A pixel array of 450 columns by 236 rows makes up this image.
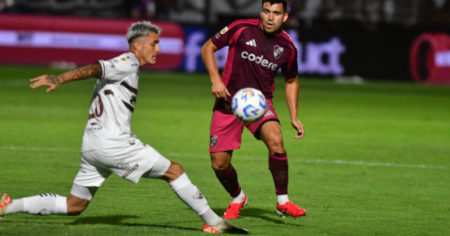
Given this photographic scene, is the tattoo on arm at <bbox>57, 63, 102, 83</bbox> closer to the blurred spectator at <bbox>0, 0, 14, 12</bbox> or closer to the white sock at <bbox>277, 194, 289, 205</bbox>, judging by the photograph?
the white sock at <bbox>277, 194, 289, 205</bbox>

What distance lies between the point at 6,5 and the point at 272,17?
2277cm

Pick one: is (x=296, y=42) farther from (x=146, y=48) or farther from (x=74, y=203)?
(x=74, y=203)

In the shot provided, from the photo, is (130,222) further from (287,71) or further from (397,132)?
(397,132)

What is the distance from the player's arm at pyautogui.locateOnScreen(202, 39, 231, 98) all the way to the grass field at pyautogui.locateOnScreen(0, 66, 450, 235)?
3.67 ft

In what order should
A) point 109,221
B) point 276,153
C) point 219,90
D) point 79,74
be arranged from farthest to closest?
1. point 276,153
2. point 109,221
3. point 219,90
4. point 79,74

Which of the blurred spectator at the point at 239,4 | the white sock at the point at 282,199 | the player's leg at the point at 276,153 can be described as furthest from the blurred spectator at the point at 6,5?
the white sock at the point at 282,199

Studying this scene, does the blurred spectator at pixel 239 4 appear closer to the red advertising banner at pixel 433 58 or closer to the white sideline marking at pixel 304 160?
the red advertising banner at pixel 433 58

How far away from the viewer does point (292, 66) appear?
7.90 metres

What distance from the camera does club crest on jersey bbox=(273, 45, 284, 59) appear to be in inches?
304

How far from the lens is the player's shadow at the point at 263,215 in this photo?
24.8 feet

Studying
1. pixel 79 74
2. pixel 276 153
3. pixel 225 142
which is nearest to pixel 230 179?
pixel 225 142

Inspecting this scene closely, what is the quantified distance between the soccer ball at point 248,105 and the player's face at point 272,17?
0.70 m

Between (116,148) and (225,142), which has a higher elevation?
(116,148)

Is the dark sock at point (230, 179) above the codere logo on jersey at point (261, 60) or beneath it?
beneath
